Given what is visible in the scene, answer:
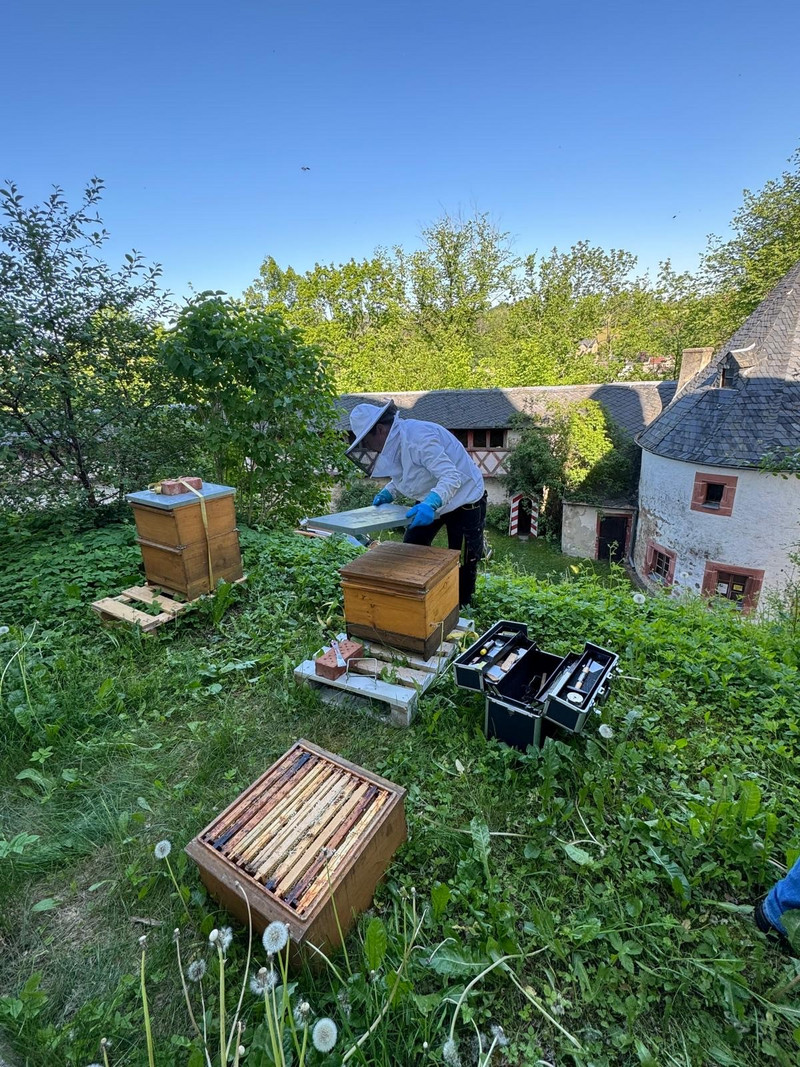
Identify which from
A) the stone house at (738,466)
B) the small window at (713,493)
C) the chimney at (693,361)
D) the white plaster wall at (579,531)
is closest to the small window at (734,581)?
the stone house at (738,466)

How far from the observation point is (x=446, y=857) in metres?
1.86

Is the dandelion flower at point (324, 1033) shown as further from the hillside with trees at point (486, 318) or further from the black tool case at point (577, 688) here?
the hillside with trees at point (486, 318)

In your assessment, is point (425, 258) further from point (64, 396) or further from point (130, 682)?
point (130, 682)

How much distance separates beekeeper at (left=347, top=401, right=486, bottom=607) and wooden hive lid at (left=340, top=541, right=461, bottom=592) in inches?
13.6

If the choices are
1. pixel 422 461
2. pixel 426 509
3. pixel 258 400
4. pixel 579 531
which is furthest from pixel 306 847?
pixel 579 531

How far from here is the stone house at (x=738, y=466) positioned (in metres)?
9.77

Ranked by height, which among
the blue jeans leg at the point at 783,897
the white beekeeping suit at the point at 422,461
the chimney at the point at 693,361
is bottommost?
the blue jeans leg at the point at 783,897

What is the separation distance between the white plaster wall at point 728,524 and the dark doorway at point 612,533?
2489 millimetres

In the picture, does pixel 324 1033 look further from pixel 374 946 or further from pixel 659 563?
pixel 659 563

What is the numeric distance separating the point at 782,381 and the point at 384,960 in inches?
513

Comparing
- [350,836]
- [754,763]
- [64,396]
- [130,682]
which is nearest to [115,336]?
[64,396]

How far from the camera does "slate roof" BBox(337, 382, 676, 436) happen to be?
17.7m

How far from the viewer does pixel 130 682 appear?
2924mm

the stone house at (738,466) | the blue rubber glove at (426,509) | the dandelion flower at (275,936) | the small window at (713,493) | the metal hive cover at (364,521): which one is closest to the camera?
the dandelion flower at (275,936)
